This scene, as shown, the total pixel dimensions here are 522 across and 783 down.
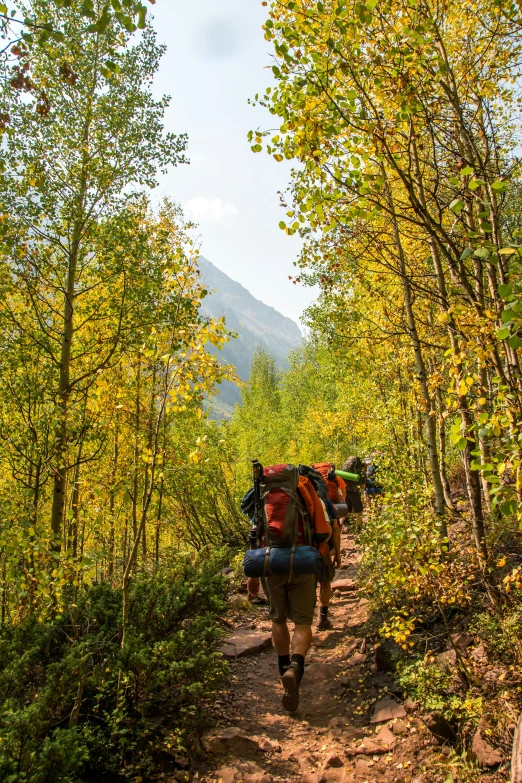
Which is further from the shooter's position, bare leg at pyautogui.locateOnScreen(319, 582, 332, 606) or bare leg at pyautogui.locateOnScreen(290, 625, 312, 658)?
bare leg at pyautogui.locateOnScreen(319, 582, 332, 606)

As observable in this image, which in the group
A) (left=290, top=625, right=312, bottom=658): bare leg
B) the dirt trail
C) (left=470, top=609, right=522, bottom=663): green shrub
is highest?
(left=470, top=609, right=522, bottom=663): green shrub

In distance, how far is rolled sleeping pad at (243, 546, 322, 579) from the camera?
461cm

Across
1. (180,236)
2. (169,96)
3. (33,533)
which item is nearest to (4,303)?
(180,236)

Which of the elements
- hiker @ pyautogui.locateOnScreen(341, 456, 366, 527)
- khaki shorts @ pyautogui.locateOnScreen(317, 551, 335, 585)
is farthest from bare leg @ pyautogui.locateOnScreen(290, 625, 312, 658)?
hiker @ pyautogui.locateOnScreen(341, 456, 366, 527)

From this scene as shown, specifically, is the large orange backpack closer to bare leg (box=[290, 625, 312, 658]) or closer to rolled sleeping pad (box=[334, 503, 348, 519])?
rolled sleeping pad (box=[334, 503, 348, 519])

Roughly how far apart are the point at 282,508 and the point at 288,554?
462 mm

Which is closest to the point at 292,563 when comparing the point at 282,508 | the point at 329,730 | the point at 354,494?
the point at 282,508

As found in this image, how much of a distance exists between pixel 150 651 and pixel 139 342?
16.5ft

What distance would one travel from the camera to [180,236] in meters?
9.55

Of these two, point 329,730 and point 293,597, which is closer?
point 329,730

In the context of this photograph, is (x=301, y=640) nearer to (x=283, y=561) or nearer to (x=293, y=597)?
(x=293, y=597)

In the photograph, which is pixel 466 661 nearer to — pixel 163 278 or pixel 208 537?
pixel 163 278

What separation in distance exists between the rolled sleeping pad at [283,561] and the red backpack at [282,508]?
0.11 m

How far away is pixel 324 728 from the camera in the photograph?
4.51 metres
